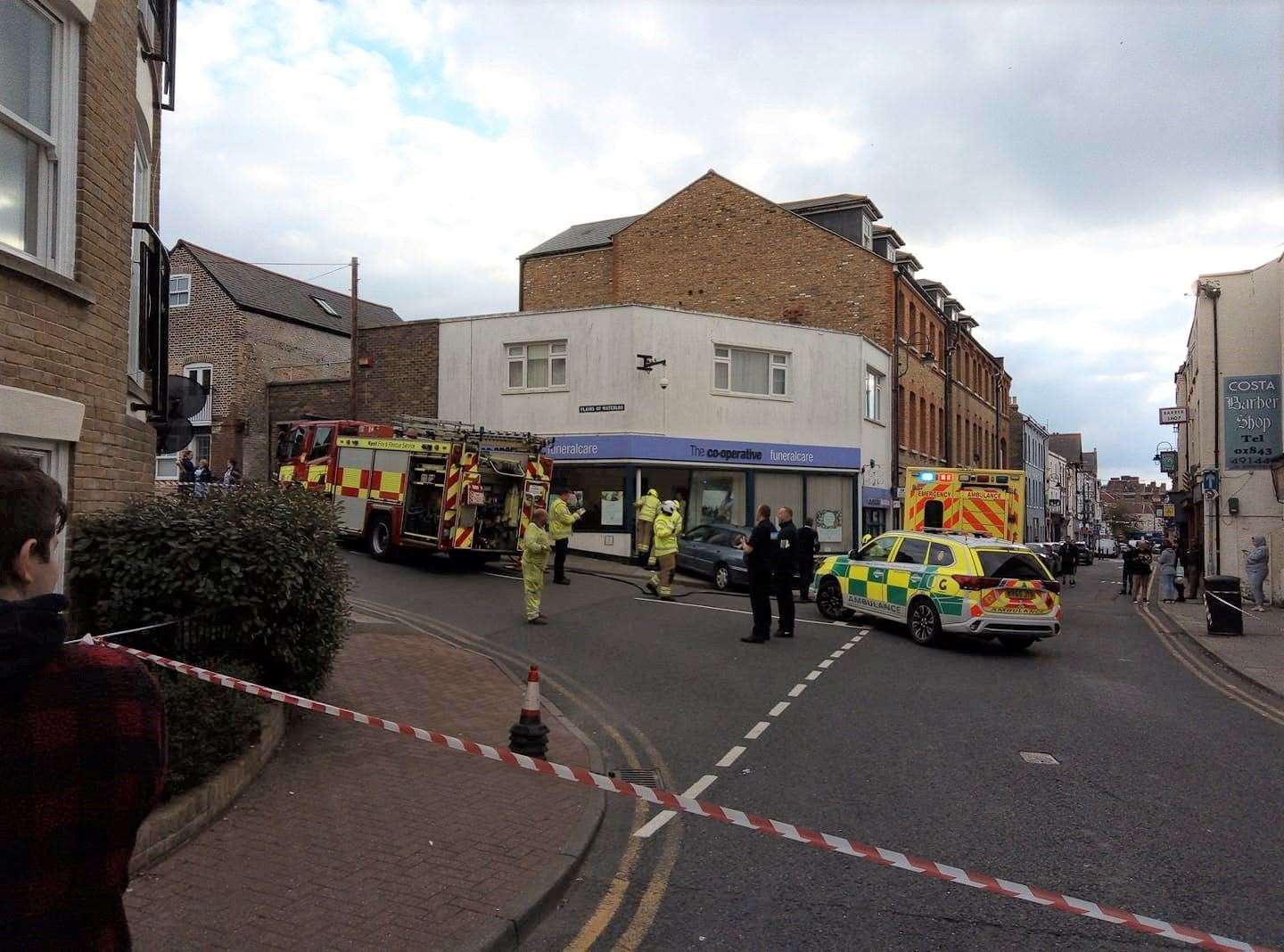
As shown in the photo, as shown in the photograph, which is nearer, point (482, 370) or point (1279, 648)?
point (1279, 648)

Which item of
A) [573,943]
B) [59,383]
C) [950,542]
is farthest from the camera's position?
[950,542]

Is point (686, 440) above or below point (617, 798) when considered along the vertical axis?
above

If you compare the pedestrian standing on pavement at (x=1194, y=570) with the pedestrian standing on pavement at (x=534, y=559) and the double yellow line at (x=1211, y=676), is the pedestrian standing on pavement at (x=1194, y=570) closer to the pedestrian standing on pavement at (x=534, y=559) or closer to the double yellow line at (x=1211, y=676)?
the double yellow line at (x=1211, y=676)

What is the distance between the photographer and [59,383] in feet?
19.1

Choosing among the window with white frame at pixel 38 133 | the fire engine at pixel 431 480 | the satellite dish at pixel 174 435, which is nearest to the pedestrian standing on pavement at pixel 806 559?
the fire engine at pixel 431 480

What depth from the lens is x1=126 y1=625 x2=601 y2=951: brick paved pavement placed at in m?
4.16

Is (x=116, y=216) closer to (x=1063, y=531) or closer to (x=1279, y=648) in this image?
(x=1279, y=648)

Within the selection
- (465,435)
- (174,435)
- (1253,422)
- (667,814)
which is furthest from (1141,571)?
(174,435)

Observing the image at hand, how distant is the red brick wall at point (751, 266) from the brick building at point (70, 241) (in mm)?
25035

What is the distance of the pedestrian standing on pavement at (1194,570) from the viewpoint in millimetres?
25797

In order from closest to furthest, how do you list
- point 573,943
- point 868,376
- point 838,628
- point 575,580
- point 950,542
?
point 573,943
point 950,542
point 838,628
point 575,580
point 868,376

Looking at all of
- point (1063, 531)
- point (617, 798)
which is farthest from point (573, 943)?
point (1063, 531)

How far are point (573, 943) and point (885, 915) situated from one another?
1.46m

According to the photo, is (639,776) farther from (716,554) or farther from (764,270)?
(764,270)
